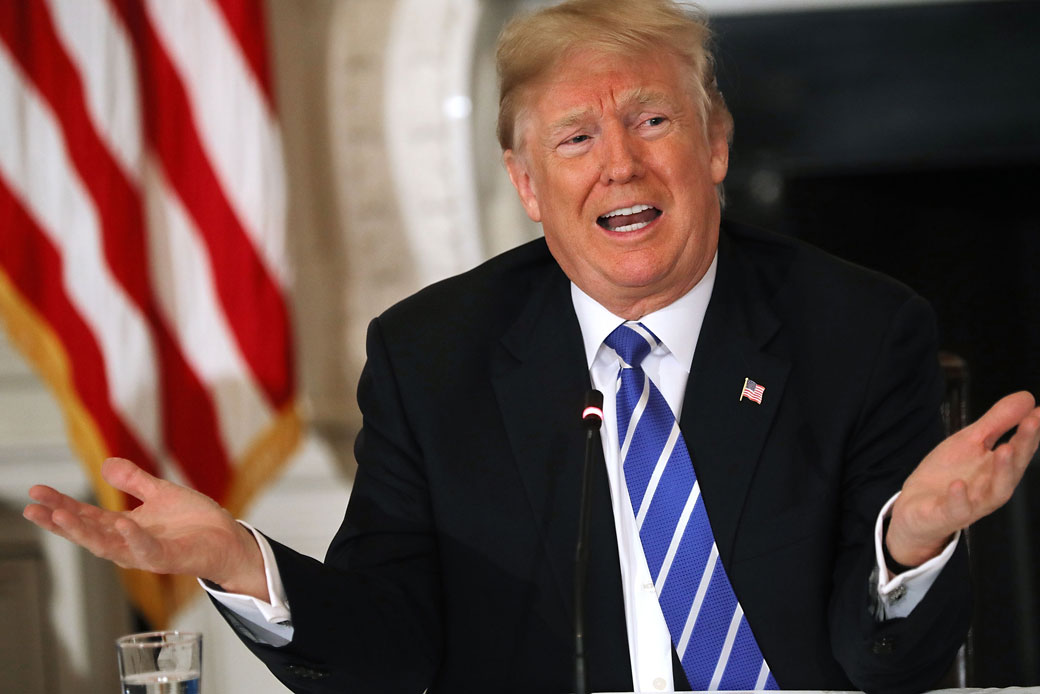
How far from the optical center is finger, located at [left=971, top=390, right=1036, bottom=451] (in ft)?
3.83

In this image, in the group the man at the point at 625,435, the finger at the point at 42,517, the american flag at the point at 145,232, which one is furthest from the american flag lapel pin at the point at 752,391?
the american flag at the point at 145,232

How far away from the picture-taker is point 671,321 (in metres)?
1.68

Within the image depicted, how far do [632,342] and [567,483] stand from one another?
0.75ft

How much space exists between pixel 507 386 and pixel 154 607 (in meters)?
1.66

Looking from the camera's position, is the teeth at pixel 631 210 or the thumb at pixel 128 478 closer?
the thumb at pixel 128 478

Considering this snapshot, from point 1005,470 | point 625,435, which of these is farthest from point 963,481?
point 625,435

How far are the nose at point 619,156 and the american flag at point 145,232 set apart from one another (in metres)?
1.45

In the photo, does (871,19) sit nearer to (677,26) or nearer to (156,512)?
(677,26)

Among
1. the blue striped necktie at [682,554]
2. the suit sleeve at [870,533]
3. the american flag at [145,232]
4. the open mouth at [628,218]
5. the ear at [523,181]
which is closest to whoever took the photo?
the suit sleeve at [870,533]

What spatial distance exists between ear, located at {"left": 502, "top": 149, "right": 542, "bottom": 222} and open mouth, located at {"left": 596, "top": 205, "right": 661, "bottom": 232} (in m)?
0.15

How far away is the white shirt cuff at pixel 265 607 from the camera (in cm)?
132

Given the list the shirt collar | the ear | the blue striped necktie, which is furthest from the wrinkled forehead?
the blue striped necktie

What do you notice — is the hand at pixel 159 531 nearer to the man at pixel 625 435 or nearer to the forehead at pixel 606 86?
the man at pixel 625 435

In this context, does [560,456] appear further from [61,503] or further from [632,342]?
[61,503]
